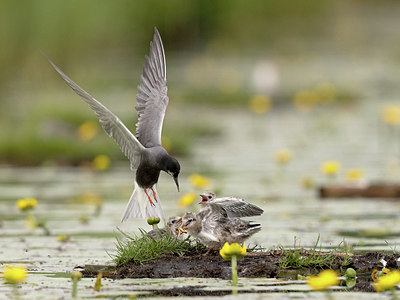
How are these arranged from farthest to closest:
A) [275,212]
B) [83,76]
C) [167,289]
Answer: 1. [83,76]
2. [275,212]
3. [167,289]

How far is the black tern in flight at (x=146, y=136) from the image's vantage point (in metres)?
8.09

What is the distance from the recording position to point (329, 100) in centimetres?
2317

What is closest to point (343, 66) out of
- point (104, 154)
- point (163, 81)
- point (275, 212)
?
point (104, 154)

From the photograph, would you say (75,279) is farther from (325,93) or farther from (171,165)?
(325,93)

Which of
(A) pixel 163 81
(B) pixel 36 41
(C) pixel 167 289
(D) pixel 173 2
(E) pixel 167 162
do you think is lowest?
(C) pixel 167 289

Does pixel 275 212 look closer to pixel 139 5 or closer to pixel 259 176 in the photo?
pixel 259 176

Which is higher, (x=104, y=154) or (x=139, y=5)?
(x=139, y=5)

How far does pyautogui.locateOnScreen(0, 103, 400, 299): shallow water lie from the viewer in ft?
23.7

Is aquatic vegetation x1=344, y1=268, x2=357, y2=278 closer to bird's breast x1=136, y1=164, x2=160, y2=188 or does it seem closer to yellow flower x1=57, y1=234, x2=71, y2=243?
bird's breast x1=136, y1=164, x2=160, y2=188

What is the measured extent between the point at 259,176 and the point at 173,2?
1868cm

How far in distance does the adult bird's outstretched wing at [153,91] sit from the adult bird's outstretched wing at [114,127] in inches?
13.1

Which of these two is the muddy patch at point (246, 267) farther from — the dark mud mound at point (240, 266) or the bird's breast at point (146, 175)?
the bird's breast at point (146, 175)

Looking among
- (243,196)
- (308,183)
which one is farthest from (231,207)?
(308,183)

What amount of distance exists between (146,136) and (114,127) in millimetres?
516
